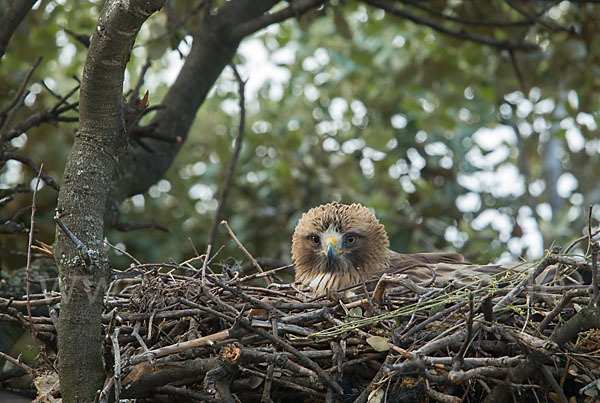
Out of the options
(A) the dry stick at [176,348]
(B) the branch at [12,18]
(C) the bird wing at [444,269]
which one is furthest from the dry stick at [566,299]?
(B) the branch at [12,18]

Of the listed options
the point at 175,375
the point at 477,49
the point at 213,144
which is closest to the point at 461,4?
the point at 477,49

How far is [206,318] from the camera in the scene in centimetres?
358

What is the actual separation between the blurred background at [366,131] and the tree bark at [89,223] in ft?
10.6

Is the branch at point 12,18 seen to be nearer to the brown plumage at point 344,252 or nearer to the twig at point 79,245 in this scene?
the twig at point 79,245

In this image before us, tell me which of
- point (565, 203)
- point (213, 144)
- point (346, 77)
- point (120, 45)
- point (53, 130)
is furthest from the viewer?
point (565, 203)

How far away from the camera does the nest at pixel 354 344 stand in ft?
9.81

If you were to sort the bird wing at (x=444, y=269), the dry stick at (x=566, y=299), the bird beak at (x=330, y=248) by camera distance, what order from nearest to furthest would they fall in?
the dry stick at (x=566, y=299)
the bird wing at (x=444, y=269)
the bird beak at (x=330, y=248)

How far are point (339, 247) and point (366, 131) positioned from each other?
13.6ft

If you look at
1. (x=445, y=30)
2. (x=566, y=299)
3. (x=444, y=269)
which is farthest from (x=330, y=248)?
(x=445, y=30)

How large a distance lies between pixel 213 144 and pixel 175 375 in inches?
215

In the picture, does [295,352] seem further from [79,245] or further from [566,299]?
[566,299]

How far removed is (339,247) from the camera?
503 centimetres

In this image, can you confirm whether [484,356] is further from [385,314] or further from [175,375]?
[175,375]

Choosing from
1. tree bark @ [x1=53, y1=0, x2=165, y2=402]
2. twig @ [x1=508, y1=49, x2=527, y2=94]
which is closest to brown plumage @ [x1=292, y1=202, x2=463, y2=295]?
tree bark @ [x1=53, y1=0, x2=165, y2=402]
